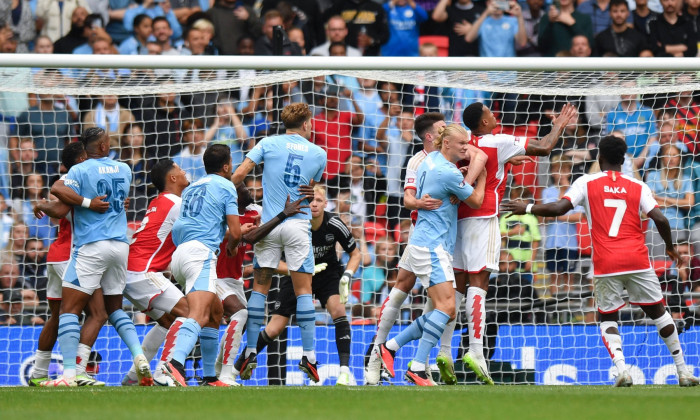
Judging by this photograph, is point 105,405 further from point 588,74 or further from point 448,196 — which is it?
point 588,74

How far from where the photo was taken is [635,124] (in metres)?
11.8

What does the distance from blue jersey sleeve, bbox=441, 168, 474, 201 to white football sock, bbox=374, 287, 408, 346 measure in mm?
1112

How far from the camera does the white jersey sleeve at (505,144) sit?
376 inches

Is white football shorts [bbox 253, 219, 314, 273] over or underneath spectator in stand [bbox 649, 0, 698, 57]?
underneath

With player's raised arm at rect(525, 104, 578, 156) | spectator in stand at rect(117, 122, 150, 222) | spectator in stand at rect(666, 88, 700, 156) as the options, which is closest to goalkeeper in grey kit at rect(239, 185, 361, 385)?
player's raised arm at rect(525, 104, 578, 156)

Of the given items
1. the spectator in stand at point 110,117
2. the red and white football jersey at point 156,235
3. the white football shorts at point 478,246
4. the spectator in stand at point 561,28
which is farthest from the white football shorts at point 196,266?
the spectator in stand at point 561,28

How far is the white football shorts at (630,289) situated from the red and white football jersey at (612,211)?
10 cm

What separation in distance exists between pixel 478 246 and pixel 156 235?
3.10 m

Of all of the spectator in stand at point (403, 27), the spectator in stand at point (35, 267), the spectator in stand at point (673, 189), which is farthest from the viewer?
the spectator in stand at point (403, 27)

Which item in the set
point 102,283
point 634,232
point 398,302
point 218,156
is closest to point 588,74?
point 634,232

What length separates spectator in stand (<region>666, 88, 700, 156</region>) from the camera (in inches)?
451

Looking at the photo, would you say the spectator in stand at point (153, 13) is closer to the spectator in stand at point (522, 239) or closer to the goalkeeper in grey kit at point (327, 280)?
the goalkeeper in grey kit at point (327, 280)

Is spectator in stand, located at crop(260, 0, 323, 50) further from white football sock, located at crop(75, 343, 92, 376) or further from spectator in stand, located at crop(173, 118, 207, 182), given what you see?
white football sock, located at crop(75, 343, 92, 376)

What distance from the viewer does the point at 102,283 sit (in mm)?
9375
